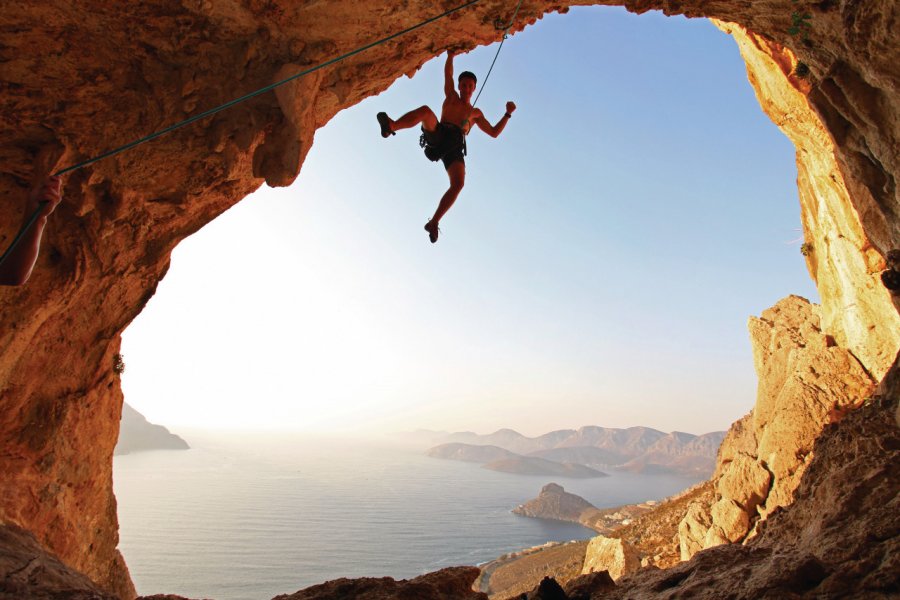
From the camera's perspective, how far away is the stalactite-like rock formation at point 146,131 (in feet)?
15.9

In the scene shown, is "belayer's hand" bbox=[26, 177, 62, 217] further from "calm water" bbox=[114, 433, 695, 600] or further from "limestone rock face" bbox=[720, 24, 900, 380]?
"calm water" bbox=[114, 433, 695, 600]

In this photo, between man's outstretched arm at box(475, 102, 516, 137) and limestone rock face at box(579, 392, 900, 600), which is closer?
limestone rock face at box(579, 392, 900, 600)

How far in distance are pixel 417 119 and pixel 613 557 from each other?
15211 mm

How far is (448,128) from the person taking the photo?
652cm

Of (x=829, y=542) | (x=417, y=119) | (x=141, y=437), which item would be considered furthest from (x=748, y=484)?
(x=141, y=437)

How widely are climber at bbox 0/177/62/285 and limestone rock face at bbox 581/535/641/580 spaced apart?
14.8 meters

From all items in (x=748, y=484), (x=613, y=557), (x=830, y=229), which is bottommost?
(x=613, y=557)

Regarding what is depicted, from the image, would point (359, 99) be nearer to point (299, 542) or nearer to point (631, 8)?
point (631, 8)

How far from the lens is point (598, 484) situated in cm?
14950

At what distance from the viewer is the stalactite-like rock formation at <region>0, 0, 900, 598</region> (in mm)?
4844

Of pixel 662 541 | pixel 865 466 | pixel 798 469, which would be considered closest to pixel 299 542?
pixel 662 541

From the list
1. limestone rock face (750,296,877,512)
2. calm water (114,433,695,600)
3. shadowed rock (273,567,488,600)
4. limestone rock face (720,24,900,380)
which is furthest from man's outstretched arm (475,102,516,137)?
calm water (114,433,695,600)

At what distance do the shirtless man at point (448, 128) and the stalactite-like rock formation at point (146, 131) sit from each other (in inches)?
37.4

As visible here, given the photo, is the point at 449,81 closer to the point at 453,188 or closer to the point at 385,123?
the point at 385,123
